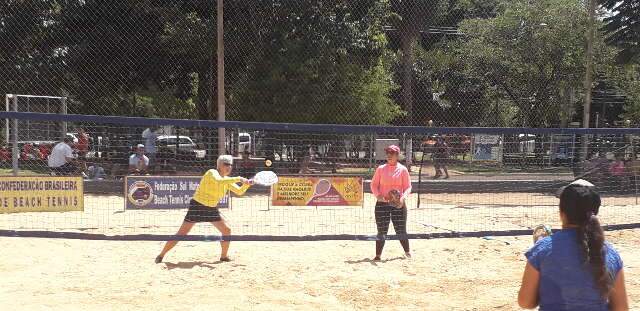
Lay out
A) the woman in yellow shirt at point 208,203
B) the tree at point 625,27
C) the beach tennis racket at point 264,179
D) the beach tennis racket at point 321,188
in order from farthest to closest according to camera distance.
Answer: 1. the tree at point 625,27
2. the beach tennis racket at point 321,188
3. the woman in yellow shirt at point 208,203
4. the beach tennis racket at point 264,179

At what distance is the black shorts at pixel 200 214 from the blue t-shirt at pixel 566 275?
5.60 metres

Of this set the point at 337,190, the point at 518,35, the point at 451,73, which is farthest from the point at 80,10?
the point at 451,73

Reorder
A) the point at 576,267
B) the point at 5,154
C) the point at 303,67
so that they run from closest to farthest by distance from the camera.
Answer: the point at 576,267, the point at 5,154, the point at 303,67

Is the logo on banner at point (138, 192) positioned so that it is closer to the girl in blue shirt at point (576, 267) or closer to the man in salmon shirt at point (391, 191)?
the man in salmon shirt at point (391, 191)

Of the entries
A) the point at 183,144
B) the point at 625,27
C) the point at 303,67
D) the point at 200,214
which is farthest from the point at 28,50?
the point at 625,27

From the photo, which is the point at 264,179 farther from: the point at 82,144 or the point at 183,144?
the point at 183,144

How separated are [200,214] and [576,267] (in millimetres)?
5823

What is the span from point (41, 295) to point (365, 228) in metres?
5.96

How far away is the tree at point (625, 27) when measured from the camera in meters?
18.6

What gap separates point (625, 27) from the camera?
62.0 ft

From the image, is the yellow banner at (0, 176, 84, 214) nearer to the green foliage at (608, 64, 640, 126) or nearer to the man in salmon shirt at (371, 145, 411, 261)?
the man in salmon shirt at (371, 145, 411, 261)

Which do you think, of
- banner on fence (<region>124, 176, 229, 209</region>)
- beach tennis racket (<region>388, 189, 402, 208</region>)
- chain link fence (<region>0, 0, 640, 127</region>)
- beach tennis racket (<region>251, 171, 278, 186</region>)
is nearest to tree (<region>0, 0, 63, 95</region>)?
chain link fence (<region>0, 0, 640, 127</region>)

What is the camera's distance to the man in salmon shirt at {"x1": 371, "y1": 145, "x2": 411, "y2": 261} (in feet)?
27.6

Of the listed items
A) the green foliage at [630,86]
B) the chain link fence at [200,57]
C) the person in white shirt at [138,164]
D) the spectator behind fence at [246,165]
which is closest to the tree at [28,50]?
the chain link fence at [200,57]
